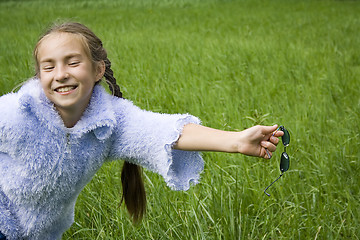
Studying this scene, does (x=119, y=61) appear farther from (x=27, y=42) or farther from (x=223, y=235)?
(x=223, y=235)

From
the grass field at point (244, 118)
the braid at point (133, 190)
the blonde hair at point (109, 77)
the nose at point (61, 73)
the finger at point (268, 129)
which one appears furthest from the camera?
the grass field at point (244, 118)

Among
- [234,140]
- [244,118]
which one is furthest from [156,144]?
[244,118]

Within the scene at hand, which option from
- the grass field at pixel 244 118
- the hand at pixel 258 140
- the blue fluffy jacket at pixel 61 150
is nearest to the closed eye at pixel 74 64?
the blue fluffy jacket at pixel 61 150

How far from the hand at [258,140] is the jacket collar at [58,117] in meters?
0.38

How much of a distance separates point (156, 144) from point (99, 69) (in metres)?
0.31

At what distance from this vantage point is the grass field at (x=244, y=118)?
1.85 meters

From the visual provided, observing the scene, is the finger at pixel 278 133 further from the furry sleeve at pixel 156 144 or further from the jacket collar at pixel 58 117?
the jacket collar at pixel 58 117

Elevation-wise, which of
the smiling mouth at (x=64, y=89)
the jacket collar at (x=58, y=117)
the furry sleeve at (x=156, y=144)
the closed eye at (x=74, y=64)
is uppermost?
the closed eye at (x=74, y=64)

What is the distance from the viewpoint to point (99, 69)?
1.45 metres

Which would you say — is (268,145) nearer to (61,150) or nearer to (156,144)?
(156,144)

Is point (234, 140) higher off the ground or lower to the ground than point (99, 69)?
lower

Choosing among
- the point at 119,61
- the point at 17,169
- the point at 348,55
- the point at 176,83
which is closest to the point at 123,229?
the point at 17,169

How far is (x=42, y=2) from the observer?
14023 millimetres

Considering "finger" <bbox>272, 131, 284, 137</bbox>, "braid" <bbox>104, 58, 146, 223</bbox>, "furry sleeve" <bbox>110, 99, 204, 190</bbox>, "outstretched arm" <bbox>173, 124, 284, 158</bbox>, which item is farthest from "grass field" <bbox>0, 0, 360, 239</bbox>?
"finger" <bbox>272, 131, 284, 137</bbox>
